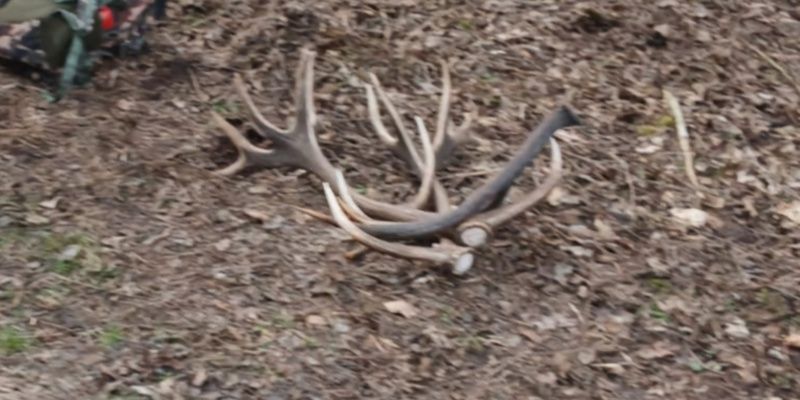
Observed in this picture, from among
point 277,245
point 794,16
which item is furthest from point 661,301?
point 794,16

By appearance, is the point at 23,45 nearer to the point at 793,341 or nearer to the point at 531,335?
the point at 531,335

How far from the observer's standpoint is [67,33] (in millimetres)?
5121

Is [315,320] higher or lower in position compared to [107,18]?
lower

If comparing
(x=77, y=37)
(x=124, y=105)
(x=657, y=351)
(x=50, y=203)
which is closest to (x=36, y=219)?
(x=50, y=203)

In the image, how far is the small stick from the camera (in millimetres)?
5070

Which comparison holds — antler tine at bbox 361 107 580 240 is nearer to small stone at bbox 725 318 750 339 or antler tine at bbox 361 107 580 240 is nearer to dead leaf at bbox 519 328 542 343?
dead leaf at bbox 519 328 542 343

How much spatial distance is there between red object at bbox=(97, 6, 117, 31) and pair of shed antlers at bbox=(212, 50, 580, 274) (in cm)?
76

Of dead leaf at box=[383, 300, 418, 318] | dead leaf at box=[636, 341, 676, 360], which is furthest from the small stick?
dead leaf at box=[383, 300, 418, 318]

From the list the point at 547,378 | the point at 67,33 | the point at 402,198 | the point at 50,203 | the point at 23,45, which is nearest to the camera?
the point at 547,378

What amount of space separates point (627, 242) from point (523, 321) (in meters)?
0.63

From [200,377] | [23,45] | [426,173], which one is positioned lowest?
[200,377]

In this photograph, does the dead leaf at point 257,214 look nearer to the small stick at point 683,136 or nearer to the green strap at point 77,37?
the green strap at point 77,37

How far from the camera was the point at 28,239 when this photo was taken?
453cm

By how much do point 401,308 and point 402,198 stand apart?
0.62m
